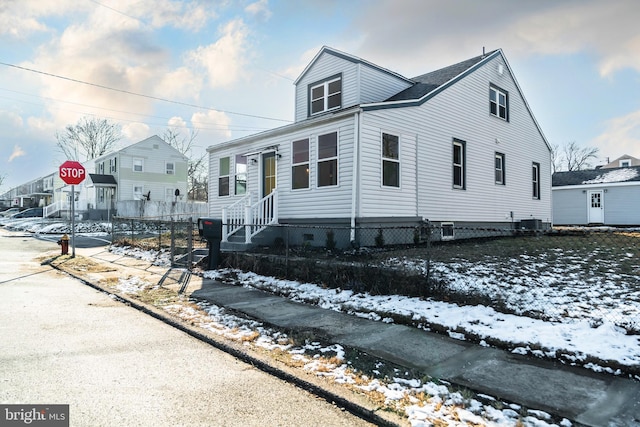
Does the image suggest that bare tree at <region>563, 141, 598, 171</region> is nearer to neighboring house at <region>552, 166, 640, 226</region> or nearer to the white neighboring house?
neighboring house at <region>552, 166, 640, 226</region>

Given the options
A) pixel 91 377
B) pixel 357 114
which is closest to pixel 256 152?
pixel 357 114

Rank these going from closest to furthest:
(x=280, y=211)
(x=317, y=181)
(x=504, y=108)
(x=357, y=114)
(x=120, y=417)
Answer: (x=120, y=417) → (x=357, y=114) → (x=317, y=181) → (x=280, y=211) → (x=504, y=108)

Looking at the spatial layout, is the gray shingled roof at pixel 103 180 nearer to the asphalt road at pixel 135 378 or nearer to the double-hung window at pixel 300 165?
the double-hung window at pixel 300 165

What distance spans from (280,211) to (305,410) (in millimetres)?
9480

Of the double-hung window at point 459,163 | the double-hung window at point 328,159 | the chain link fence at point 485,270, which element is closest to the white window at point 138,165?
the chain link fence at point 485,270

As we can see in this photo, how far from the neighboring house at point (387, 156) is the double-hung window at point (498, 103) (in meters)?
0.04

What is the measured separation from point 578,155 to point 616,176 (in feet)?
116

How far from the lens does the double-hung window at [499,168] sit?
50.2 feet

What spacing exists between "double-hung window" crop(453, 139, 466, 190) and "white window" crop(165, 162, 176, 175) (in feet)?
107

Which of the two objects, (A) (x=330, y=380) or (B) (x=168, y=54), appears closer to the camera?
(A) (x=330, y=380)

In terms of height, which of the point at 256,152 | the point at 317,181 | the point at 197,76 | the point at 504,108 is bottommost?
the point at 317,181

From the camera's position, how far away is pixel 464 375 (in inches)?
141

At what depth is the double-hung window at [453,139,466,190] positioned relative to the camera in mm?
13406

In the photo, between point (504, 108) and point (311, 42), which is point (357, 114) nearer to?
point (311, 42)
